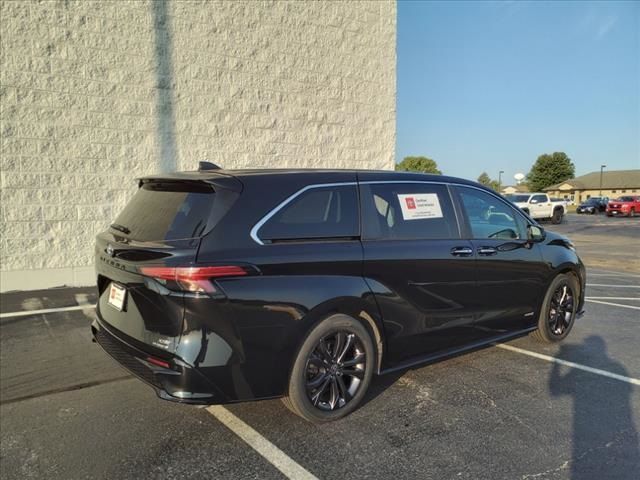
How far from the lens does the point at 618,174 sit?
8544cm

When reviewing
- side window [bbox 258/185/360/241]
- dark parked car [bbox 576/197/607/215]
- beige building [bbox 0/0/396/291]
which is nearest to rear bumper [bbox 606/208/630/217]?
dark parked car [bbox 576/197/607/215]

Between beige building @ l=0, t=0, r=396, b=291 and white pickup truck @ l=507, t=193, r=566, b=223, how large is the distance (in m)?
20.0

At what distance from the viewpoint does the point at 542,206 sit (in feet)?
89.6

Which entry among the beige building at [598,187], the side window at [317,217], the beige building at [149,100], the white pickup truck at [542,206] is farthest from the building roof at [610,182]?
the side window at [317,217]

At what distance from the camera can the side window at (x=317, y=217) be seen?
10.2ft

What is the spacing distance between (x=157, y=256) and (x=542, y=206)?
28251 mm

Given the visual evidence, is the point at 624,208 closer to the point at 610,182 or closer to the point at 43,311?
the point at 43,311

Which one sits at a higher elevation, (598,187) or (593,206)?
(598,187)

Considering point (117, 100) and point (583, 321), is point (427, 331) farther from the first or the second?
point (117, 100)

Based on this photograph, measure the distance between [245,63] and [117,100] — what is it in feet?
8.08

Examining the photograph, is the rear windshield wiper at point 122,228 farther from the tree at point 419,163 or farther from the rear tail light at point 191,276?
the tree at point 419,163

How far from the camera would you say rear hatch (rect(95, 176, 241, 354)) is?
277cm

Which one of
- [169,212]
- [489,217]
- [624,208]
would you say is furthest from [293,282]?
[624,208]

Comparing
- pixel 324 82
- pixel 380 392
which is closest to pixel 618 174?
pixel 324 82
